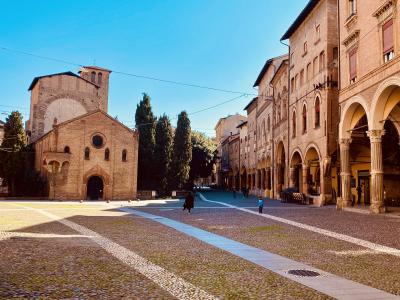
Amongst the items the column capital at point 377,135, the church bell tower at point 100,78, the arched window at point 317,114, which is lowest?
the column capital at point 377,135

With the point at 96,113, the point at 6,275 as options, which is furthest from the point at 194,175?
the point at 6,275

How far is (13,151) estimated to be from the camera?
42.2 m

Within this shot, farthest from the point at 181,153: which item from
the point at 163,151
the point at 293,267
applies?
the point at 293,267

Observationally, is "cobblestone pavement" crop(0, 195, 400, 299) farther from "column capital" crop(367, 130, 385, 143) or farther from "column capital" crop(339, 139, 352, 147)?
"column capital" crop(339, 139, 352, 147)

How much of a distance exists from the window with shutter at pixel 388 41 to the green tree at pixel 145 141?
101 ft

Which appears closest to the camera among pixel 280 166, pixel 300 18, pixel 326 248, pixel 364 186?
pixel 326 248

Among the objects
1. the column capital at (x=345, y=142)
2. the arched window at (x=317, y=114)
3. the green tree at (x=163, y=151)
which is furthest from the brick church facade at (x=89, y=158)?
the column capital at (x=345, y=142)

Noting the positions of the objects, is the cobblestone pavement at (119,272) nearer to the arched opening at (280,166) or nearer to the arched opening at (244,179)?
the arched opening at (280,166)

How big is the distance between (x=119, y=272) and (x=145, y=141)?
1603 inches

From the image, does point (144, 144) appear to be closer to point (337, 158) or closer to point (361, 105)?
point (337, 158)

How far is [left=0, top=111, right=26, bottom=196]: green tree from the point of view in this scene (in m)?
42.0

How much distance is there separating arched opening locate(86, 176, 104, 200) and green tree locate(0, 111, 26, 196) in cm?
777

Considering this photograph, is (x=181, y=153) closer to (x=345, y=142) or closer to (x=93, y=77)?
(x=93, y=77)

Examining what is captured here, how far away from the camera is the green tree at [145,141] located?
156 feet
